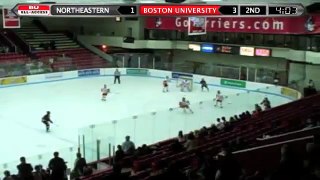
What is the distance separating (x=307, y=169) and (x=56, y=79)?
2537 centimetres

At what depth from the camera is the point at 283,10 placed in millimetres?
15469

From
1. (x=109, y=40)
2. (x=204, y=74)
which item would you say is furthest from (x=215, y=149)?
(x=109, y=40)

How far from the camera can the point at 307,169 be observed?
639 centimetres

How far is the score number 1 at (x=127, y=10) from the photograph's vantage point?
16.7 m

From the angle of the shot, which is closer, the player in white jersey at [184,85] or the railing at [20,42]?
the player in white jersey at [184,85]

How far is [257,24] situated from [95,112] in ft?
43.4

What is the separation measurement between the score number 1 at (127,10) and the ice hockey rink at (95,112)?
11.8 feet

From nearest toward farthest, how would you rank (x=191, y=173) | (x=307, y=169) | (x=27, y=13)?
(x=307, y=169)
(x=191, y=173)
(x=27, y=13)

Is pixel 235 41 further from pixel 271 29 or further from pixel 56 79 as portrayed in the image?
pixel 56 79

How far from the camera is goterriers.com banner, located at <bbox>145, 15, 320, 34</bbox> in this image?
25734 millimetres

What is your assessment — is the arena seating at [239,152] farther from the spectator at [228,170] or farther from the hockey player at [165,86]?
the hockey player at [165,86]

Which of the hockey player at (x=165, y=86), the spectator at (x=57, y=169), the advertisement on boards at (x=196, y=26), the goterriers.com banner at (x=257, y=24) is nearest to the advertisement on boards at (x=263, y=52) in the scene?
the goterriers.com banner at (x=257, y=24)

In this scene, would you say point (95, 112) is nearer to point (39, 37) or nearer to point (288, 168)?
point (288, 168)
